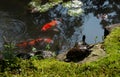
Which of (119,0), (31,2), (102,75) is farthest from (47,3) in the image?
(102,75)

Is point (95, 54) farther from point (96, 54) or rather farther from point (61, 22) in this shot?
point (61, 22)

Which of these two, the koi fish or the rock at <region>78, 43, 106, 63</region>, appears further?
the koi fish

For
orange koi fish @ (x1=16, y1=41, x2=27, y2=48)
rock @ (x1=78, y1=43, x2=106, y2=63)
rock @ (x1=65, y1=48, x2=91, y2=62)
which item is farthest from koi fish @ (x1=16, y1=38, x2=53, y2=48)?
rock @ (x1=78, y1=43, x2=106, y2=63)

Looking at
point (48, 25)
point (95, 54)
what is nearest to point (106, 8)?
point (48, 25)

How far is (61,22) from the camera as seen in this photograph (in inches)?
392

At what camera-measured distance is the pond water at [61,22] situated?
900 cm

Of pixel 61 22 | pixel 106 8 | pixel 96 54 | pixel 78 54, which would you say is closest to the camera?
pixel 96 54

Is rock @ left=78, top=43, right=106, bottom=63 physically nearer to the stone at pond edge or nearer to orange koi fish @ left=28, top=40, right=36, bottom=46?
the stone at pond edge

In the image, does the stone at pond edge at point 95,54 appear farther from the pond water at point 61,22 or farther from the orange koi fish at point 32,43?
the orange koi fish at point 32,43

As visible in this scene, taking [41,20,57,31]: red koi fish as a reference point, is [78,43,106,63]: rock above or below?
above

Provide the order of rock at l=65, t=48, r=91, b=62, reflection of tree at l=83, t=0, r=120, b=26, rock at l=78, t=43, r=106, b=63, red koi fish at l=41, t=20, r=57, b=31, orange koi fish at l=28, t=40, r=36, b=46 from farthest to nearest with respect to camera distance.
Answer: reflection of tree at l=83, t=0, r=120, b=26
red koi fish at l=41, t=20, r=57, b=31
orange koi fish at l=28, t=40, r=36, b=46
rock at l=65, t=48, r=91, b=62
rock at l=78, t=43, r=106, b=63

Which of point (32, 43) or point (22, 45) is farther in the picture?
point (32, 43)

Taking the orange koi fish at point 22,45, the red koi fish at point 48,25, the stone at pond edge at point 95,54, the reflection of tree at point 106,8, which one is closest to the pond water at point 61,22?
the reflection of tree at point 106,8

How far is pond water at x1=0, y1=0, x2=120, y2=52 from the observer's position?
8998mm
